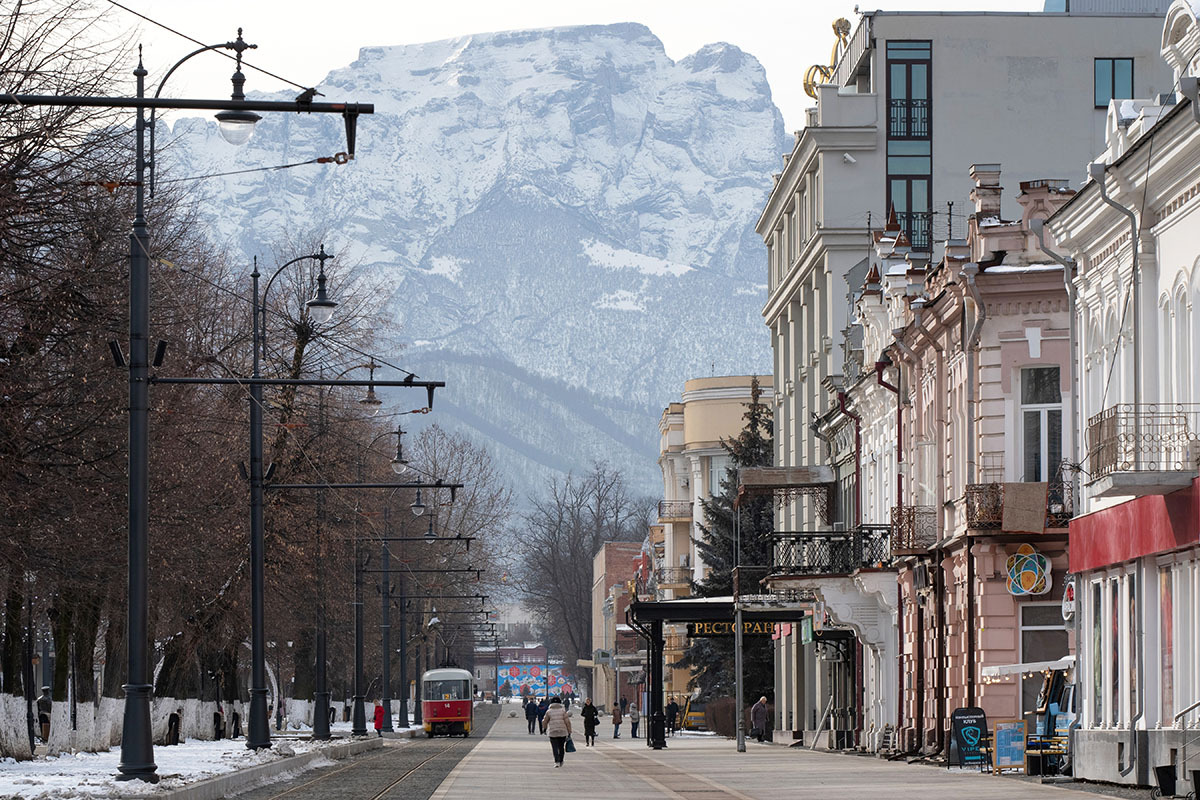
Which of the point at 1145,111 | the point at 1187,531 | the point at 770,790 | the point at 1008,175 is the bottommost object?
the point at 770,790

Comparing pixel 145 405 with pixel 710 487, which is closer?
pixel 145 405

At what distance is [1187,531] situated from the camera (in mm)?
24438

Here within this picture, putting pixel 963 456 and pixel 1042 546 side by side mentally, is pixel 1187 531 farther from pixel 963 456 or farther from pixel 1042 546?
pixel 963 456

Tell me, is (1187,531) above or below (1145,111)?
below

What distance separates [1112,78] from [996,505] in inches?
1102

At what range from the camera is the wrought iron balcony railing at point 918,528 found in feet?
137

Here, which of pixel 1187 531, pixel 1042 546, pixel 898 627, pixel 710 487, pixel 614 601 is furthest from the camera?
pixel 614 601

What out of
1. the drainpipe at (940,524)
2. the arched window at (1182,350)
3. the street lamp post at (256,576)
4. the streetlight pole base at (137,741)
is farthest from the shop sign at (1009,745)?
the streetlight pole base at (137,741)

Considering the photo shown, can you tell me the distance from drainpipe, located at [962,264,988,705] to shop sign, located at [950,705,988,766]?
191 cm

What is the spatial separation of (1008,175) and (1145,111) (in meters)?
33.9

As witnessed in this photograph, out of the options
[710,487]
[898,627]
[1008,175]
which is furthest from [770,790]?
[710,487]

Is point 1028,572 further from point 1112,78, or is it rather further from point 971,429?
point 1112,78

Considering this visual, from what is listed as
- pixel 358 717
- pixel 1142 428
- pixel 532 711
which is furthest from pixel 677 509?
pixel 1142 428

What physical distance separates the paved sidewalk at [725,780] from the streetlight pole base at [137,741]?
464cm
